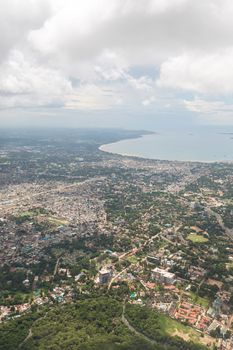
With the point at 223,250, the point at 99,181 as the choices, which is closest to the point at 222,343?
the point at 223,250

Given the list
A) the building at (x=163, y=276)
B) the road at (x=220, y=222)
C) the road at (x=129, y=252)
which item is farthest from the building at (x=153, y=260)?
the road at (x=220, y=222)

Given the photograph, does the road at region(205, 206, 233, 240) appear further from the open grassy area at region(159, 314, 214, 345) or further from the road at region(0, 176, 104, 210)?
the road at region(0, 176, 104, 210)

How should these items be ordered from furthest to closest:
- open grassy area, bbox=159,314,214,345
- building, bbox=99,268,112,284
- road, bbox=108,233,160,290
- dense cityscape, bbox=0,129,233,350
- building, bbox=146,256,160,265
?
1. building, bbox=146,256,160,265
2. road, bbox=108,233,160,290
3. building, bbox=99,268,112,284
4. dense cityscape, bbox=0,129,233,350
5. open grassy area, bbox=159,314,214,345

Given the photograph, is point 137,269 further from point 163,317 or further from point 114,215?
point 114,215

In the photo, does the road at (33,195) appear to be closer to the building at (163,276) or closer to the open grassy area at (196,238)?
the open grassy area at (196,238)

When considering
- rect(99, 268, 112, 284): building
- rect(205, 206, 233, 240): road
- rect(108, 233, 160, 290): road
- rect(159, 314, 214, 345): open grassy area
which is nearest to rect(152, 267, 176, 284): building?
rect(108, 233, 160, 290): road

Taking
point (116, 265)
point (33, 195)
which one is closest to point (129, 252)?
point (116, 265)
